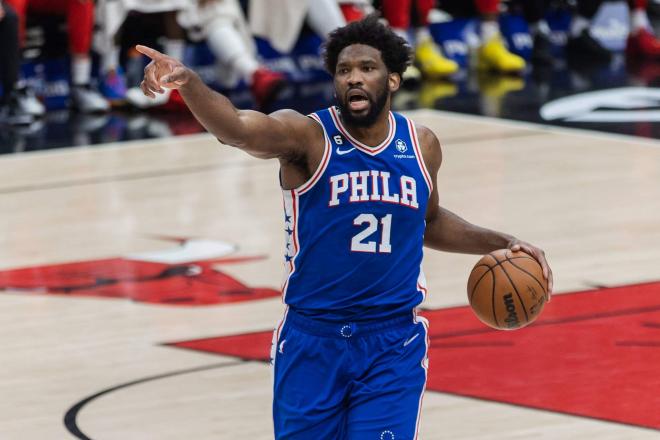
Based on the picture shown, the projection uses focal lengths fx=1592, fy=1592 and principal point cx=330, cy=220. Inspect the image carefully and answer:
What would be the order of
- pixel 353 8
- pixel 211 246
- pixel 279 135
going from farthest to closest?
1. pixel 353 8
2. pixel 211 246
3. pixel 279 135

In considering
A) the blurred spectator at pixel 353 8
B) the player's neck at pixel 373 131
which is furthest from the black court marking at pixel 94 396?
the blurred spectator at pixel 353 8

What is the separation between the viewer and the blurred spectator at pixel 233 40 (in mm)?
12141

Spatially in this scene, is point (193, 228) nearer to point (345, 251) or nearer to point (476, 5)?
point (345, 251)

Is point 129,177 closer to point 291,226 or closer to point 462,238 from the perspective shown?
point 462,238

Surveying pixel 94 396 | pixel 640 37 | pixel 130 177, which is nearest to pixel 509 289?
pixel 94 396

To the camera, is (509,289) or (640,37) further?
(640,37)

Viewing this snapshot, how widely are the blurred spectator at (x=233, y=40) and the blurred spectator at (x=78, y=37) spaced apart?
876 millimetres

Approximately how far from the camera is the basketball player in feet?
13.9

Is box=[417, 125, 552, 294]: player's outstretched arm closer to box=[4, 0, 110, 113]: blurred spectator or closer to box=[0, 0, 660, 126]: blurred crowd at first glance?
box=[0, 0, 660, 126]: blurred crowd

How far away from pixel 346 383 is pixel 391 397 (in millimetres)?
128

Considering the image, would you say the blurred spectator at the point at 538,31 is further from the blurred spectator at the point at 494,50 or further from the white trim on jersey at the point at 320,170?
the white trim on jersey at the point at 320,170

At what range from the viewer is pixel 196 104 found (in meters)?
3.89

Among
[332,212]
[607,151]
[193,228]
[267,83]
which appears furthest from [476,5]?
[332,212]

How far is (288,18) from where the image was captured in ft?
42.8
